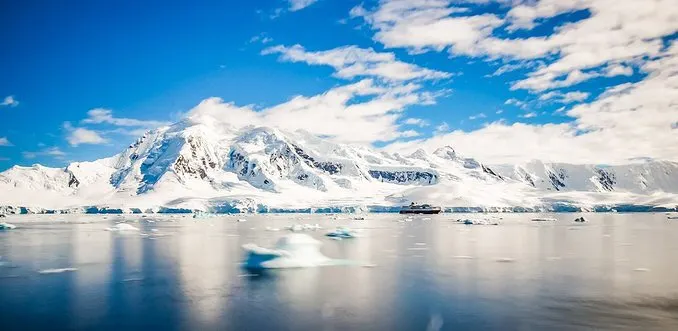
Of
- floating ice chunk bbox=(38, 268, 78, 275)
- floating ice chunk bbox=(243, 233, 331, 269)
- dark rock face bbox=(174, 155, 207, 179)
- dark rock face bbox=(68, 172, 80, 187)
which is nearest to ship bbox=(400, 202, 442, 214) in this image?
dark rock face bbox=(174, 155, 207, 179)

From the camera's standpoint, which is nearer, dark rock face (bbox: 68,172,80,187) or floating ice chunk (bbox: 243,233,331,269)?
floating ice chunk (bbox: 243,233,331,269)

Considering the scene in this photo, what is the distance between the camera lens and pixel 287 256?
21625 mm

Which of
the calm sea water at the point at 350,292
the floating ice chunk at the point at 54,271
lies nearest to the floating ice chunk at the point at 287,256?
the calm sea water at the point at 350,292

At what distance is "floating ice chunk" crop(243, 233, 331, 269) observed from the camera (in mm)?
21016

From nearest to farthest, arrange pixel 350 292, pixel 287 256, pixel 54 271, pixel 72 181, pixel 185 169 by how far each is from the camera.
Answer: pixel 350 292 < pixel 54 271 < pixel 287 256 < pixel 72 181 < pixel 185 169

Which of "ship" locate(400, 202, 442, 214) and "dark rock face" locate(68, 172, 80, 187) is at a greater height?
"dark rock face" locate(68, 172, 80, 187)

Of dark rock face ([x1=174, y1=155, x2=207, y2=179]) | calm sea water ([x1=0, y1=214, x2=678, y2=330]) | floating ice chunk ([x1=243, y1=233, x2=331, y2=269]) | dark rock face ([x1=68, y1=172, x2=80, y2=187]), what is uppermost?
dark rock face ([x1=174, y1=155, x2=207, y2=179])

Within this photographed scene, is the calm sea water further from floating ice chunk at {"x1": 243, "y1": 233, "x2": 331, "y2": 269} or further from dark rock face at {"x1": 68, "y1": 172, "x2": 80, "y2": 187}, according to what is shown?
dark rock face at {"x1": 68, "y1": 172, "x2": 80, "y2": 187}

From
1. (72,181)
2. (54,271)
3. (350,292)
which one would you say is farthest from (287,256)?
(72,181)

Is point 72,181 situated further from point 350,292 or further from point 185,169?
point 350,292

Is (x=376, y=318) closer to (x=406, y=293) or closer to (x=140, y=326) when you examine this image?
(x=406, y=293)

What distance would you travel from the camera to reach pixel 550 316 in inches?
484

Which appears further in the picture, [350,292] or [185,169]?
[185,169]

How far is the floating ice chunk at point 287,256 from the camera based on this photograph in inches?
827
